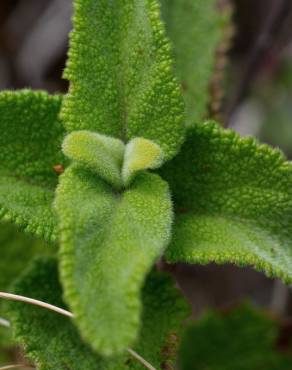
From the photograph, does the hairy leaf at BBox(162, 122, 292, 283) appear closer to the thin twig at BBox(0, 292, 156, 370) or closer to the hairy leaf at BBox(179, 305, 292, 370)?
the thin twig at BBox(0, 292, 156, 370)

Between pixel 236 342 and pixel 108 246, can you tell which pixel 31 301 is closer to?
pixel 108 246

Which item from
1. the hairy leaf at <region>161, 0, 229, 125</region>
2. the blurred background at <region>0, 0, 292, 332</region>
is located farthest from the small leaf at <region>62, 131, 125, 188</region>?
the blurred background at <region>0, 0, 292, 332</region>

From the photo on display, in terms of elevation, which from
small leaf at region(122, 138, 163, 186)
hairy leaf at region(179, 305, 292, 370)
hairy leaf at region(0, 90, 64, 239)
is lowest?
hairy leaf at region(179, 305, 292, 370)

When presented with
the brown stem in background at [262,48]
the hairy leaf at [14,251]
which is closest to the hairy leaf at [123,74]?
the hairy leaf at [14,251]

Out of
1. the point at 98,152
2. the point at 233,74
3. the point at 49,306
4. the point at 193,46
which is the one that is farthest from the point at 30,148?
the point at 233,74

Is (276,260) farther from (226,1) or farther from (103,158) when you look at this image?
(226,1)

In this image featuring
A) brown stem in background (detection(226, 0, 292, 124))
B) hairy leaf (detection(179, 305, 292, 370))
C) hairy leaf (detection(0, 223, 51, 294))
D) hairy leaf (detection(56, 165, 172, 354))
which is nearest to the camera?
hairy leaf (detection(56, 165, 172, 354))

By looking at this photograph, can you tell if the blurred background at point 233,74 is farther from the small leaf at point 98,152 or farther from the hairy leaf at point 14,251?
the small leaf at point 98,152
